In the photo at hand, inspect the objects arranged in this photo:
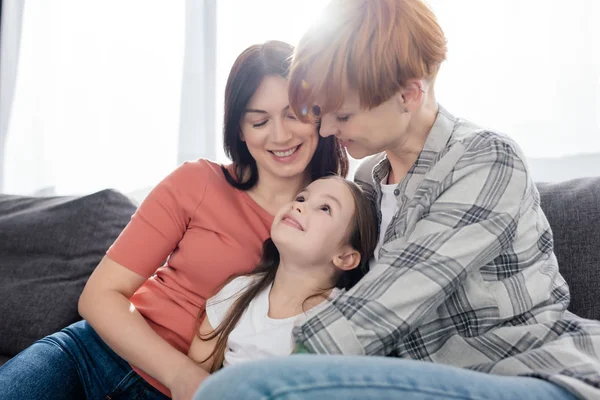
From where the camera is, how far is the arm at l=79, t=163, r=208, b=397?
4.50 ft

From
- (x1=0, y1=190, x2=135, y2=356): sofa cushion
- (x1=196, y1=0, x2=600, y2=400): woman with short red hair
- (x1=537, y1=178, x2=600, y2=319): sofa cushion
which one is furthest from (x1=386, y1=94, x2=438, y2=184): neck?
(x1=0, y1=190, x2=135, y2=356): sofa cushion

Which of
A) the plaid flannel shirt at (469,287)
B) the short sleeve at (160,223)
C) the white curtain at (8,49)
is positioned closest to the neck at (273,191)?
the short sleeve at (160,223)

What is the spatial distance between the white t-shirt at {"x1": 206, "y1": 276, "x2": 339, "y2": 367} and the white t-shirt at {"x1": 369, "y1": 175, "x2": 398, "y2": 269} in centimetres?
15

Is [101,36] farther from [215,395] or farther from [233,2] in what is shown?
[215,395]

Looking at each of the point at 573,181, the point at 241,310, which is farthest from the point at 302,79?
the point at 573,181

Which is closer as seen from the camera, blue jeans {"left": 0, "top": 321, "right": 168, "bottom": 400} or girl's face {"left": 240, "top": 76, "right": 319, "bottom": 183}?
blue jeans {"left": 0, "top": 321, "right": 168, "bottom": 400}

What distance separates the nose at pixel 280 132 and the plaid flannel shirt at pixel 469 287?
0.39 meters

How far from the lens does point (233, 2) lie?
2467mm

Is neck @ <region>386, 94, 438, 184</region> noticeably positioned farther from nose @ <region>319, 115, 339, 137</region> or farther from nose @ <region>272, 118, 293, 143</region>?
nose @ <region>272, 118, 293, 143</region>

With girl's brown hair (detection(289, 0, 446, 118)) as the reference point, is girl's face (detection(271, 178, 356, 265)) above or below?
below

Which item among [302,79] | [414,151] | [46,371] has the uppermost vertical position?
[302,79]

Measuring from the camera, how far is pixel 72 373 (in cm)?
147

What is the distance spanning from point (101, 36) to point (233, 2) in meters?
0.67

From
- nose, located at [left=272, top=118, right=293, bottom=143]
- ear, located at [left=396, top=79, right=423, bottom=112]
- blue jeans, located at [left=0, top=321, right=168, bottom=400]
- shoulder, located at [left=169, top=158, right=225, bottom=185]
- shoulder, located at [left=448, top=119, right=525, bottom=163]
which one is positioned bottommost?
blue jeans, located at [left=0, top=321, right=168, bottom=400]
